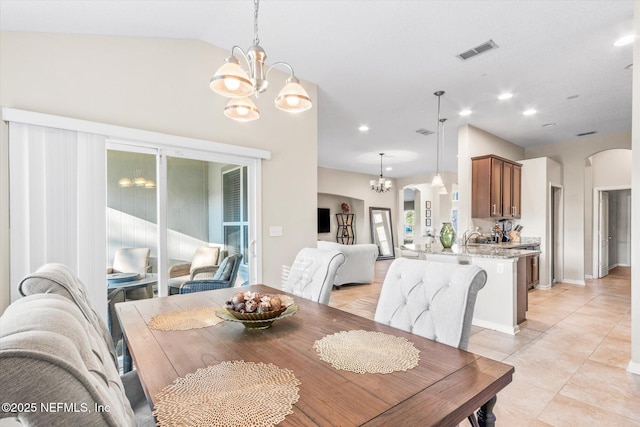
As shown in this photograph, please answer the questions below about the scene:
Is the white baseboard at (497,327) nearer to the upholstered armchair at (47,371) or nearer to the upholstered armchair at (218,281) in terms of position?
Result: the upholstered armchair at (218,281)

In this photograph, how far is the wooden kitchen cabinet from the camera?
16.9 ft

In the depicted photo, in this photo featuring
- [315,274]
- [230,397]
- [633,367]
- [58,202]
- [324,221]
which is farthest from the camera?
[324,221]

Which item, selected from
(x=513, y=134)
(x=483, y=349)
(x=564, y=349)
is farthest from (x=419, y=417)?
(x=513, y=134)

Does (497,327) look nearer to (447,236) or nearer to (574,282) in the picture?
(447,236)

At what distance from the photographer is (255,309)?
4.66 ft

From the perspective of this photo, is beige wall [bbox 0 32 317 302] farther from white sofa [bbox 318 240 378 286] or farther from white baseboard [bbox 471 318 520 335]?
white baseboard [bbox 471 318 520 335]

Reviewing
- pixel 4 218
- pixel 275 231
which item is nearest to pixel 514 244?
pixel 275 231

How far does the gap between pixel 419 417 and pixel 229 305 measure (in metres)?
0.98

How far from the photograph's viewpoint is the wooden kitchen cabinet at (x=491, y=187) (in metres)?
5.16

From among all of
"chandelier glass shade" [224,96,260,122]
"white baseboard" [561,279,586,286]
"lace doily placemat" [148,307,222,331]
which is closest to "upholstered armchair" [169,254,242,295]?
"lace doily placemat" [148,307,222,331]

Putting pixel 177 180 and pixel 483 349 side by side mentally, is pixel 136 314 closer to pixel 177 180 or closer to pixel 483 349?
pixel 177 180

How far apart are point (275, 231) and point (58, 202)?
1.96 metres

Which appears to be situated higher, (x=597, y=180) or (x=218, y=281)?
(x=597, y=180)

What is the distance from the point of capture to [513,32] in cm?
279
